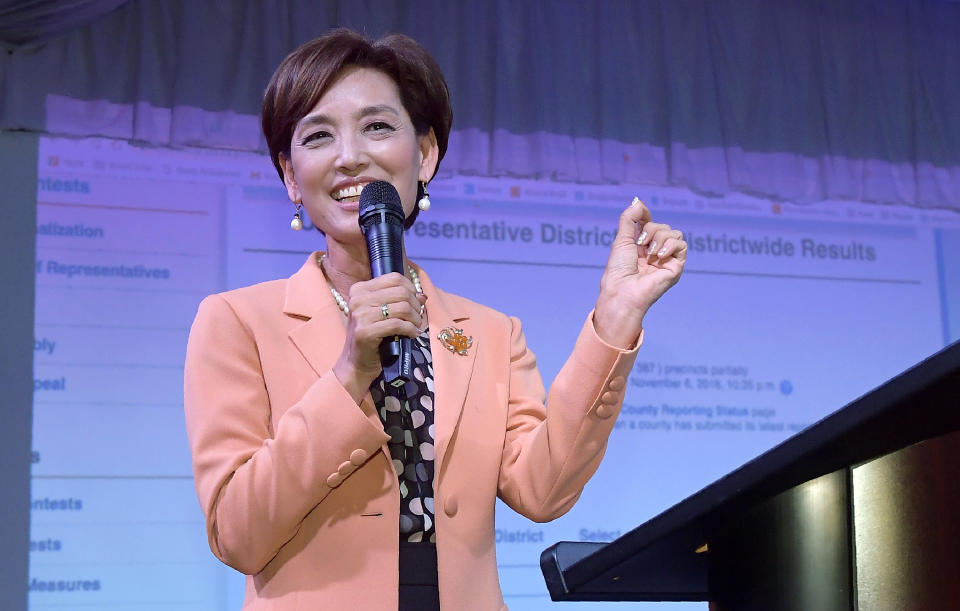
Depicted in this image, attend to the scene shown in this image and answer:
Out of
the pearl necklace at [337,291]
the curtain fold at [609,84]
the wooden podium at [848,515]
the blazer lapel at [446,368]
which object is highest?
the curtain fold at [609,84]

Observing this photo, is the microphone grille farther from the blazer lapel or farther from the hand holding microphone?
the blazer lapel

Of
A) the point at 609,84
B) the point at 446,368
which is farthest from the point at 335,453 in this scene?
the point at 609,84

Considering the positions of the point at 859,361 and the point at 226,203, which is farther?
the point at 859,361

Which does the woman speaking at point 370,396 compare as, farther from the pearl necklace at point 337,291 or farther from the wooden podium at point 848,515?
the wooden podium at point 848,515

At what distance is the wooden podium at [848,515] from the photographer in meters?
0.68

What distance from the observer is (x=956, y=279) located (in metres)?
4.71

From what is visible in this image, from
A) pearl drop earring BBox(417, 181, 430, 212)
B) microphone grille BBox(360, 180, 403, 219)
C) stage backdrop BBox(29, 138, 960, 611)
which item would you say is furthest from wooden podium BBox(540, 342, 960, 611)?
stage backdrop BBox(29, 138, 960, 611)

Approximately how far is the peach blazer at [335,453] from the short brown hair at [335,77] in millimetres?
→ 259

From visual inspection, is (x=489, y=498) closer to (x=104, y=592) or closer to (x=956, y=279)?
(x=104, y=592)

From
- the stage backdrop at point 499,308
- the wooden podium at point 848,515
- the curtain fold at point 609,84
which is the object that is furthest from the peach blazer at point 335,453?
the curtain fold at point 609,84

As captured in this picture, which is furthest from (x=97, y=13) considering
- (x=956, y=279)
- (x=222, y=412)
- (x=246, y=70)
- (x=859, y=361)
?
(x=956, y=279)

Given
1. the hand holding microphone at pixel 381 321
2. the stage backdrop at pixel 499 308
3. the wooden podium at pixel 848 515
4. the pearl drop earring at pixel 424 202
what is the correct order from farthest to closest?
1. the stage backdrop at pixel 499 308
2. the pearl drop earring at pixel 424 202
3. the hand holding microphone at pixel 381 321
4. the wooden podium at pixel 848 515

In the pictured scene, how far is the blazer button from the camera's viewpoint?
1.30 metres

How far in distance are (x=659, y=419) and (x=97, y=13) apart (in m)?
2.51
